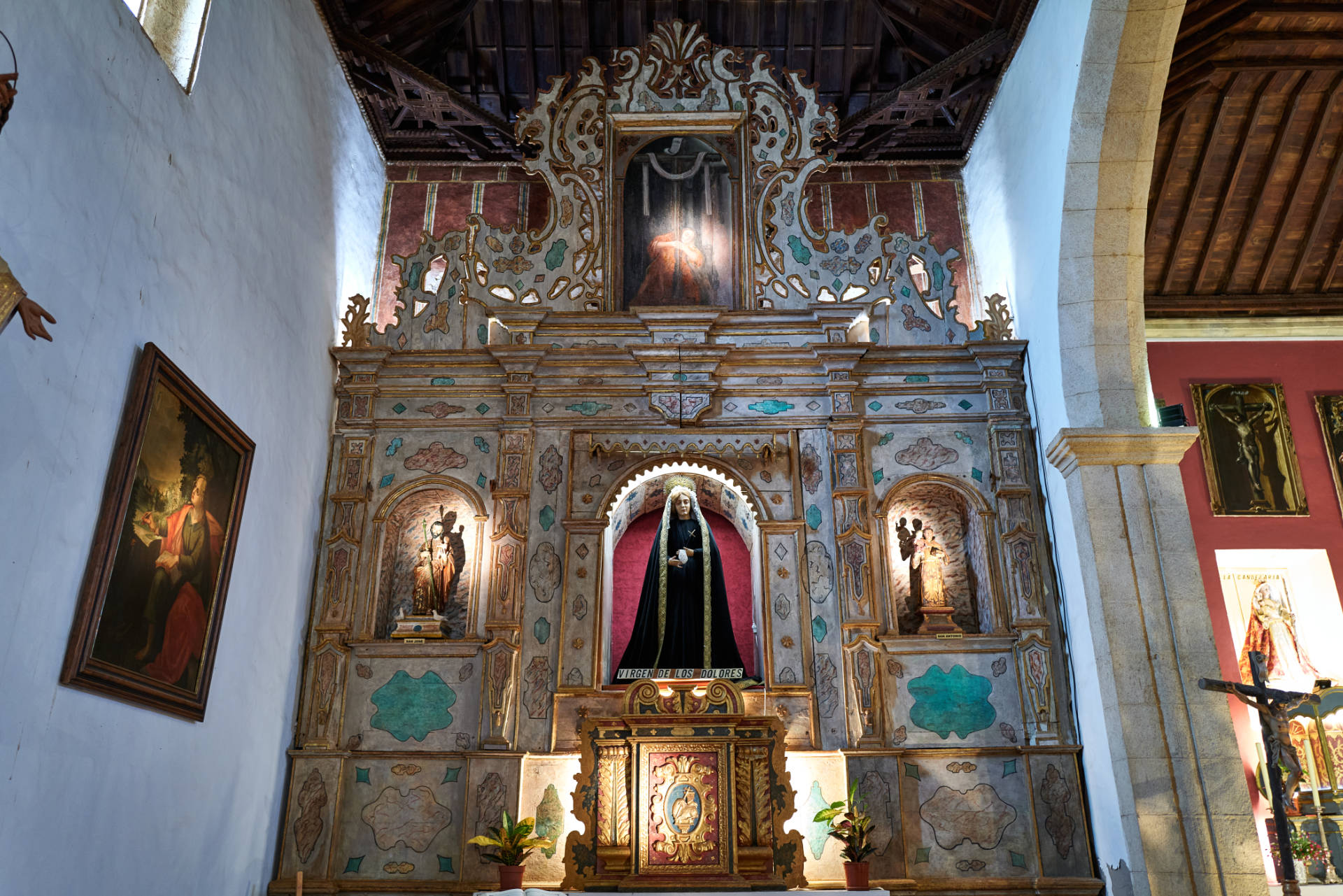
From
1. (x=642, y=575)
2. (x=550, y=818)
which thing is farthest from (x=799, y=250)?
(x=550, y=818)

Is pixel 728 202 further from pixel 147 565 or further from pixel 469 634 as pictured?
pixel 147 565

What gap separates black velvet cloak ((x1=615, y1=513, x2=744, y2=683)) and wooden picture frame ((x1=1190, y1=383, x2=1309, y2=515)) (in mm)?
5558

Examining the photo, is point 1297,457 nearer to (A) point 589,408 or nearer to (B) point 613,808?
(A) point 589,408

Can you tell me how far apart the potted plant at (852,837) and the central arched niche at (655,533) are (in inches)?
58.4

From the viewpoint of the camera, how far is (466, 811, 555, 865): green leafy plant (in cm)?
764

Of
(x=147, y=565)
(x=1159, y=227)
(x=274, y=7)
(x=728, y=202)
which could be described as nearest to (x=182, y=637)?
(x=147, y=565)

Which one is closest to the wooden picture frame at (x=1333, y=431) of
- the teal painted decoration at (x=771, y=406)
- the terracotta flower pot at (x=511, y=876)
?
the teal painted decoration at (x=771, y=406)

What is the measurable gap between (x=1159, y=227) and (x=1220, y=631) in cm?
425

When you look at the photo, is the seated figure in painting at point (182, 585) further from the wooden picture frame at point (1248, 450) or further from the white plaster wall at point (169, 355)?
the wooden picture frame at point (1248, 450)

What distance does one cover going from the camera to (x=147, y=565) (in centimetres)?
618

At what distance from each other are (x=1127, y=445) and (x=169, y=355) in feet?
21.5

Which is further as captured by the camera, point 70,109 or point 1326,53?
point 1326,53

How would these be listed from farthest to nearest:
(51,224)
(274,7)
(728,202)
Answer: (728,202)
(274,7)
(51,224)

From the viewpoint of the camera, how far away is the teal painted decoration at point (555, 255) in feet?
33.4
